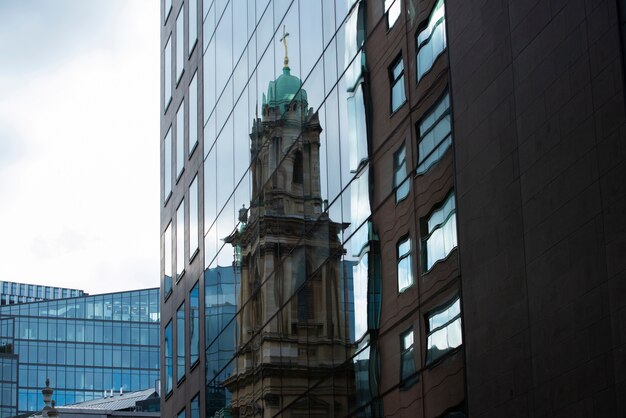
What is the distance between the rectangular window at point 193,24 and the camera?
158 ft

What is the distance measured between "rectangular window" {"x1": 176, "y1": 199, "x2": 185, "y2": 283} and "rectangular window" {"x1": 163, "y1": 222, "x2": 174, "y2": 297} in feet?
3.93

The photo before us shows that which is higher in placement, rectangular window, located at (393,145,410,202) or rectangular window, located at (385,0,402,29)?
rectangular window, located at (385,0,402,29)

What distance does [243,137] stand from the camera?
3975cm

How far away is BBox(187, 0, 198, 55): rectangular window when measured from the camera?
48250 mm

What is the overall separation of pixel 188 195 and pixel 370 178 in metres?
21.3

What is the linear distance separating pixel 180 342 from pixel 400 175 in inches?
933

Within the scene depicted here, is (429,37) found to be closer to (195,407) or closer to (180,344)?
(195,407)

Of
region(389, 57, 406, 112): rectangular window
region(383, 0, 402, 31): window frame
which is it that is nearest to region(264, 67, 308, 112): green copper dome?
region(383, 0, 402, 31): window frame

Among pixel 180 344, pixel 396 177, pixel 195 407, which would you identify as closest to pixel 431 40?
pixel 396 177

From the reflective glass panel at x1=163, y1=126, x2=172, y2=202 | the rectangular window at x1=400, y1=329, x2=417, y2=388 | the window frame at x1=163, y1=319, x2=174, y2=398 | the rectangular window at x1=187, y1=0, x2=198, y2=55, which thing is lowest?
the rectangular window at x1=400, y1=329, x2=417, y2=388

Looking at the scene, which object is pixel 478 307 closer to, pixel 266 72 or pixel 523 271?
pixel 523 271

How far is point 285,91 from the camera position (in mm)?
35062

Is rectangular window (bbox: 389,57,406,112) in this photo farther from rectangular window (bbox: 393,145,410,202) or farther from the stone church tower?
the stone church tower

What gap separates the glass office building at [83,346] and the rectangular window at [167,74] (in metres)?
96.8
